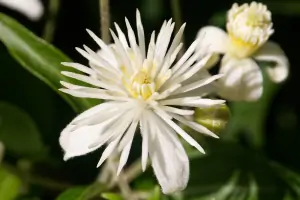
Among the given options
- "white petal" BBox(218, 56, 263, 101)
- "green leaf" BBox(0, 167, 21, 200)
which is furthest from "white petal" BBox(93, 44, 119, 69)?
"green leaf" BBox(0, 167, 21, 200)

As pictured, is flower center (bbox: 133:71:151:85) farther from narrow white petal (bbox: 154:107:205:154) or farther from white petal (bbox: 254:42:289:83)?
white petal (bbox: 254:42:289:83)

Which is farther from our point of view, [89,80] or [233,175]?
[233,175]

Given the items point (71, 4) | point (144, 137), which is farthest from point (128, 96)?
point (71, 4)

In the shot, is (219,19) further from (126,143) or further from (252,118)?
(126,143)

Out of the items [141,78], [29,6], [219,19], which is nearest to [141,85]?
[141,78]

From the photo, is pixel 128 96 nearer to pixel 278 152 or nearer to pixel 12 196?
pixel 12 196

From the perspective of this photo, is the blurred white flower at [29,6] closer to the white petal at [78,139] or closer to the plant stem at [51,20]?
the plant stem at [51,20]

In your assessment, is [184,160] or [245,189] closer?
[184,160]
